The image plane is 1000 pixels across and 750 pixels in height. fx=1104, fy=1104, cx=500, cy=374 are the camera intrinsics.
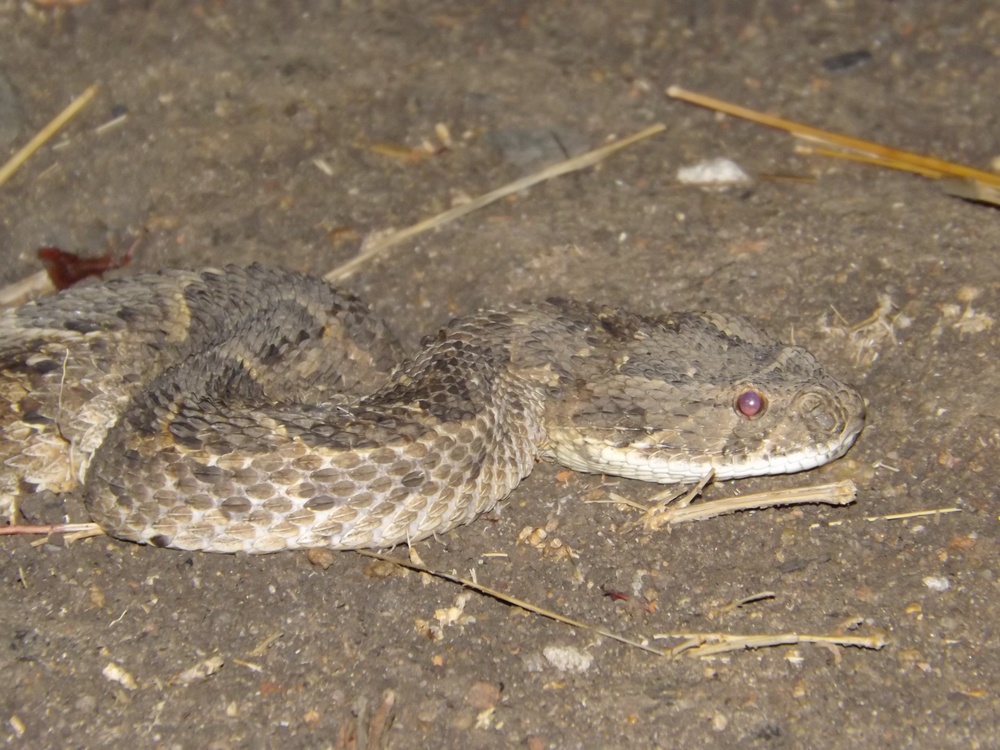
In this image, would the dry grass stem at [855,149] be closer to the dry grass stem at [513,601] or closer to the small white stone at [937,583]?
the small white stone at [937,583]

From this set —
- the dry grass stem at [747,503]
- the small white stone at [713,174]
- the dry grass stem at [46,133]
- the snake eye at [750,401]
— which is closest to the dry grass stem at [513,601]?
the dry grass stem at [747,503]

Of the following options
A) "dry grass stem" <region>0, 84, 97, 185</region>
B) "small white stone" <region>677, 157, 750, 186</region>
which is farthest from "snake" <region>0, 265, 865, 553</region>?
"dry grass stem" <region>0, 84, 97, 185</region>

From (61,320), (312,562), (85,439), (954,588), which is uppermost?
(61,320)

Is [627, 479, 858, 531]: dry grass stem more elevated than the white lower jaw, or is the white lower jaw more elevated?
the white lower jaw

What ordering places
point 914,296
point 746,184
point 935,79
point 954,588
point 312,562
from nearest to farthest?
point 954,588 → point 312,562 → point 914,296 → point 746,184 → point 935,79

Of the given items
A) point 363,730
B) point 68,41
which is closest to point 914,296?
point 363,730

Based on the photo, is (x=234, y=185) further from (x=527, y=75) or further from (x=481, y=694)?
(x=481, y=694)

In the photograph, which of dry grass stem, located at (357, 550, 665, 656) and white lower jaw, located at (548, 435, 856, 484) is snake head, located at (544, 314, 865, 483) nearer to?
white lower jaw, located at (548, 435, 856, 484)
